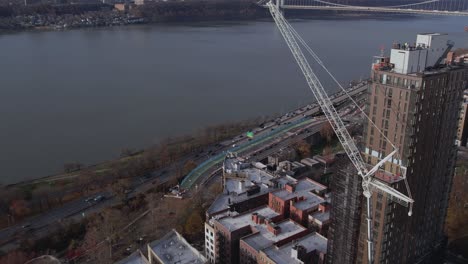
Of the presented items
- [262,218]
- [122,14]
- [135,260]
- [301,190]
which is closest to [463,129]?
[301,190]

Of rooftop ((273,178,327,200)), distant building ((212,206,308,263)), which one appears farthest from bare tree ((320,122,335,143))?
distant building ((212,206,308,263))

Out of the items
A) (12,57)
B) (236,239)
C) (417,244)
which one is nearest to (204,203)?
(236,239)

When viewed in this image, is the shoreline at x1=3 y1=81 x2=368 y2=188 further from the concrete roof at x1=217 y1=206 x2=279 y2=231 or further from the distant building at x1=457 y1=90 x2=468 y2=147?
the distant building at x1=457 y1=90 x2=468 y2=147

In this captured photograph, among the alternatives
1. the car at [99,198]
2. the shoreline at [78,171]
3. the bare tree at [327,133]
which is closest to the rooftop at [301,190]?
the car at [99,198]

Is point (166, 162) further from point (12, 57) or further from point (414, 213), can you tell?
point (12, 57)

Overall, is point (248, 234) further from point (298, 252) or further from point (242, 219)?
point (298, 252)
